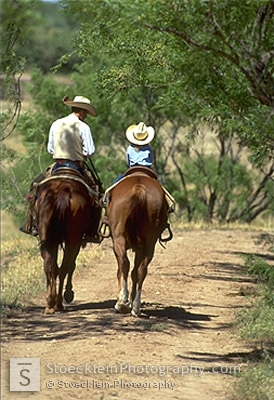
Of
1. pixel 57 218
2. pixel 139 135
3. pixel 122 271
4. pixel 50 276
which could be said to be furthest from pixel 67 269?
pixel 139 135

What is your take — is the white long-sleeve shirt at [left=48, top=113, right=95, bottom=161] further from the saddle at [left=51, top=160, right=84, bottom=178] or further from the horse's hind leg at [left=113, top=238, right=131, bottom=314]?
the horse's hind leg at [left=113, top=238, right=131, bottom=314]

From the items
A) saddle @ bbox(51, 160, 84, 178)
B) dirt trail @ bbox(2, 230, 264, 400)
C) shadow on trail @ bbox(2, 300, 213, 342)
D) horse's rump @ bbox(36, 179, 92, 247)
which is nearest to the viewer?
dirt trail @ bbox(2, 230, 264, 400)

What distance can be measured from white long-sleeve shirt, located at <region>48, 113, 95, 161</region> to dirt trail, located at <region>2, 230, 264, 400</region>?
2059 millimetres

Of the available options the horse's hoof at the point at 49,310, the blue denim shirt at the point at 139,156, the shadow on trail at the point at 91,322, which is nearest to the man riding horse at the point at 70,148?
the blue denim shirt at the point at 139,156

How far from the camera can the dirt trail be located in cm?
892

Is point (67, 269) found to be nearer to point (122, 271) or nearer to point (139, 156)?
point (122, 271)

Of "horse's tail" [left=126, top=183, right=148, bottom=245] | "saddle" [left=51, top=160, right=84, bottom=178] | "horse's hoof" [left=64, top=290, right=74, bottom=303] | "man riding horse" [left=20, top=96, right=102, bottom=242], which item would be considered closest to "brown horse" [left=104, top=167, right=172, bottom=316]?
"horse's tail" [left=126, top=183, right=148, bottom=245]

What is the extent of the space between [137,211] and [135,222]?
0.16 meters

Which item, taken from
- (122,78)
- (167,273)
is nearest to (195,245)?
(167,273)

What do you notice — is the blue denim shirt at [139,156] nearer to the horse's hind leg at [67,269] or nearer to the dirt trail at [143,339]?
the horse's hind leg at [67,269]

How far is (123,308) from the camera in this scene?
12.4m

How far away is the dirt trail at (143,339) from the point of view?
892cm

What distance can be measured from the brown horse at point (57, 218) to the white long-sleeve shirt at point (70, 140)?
18.9 inches

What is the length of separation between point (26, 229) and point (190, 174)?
45.3 ft
